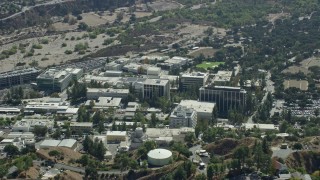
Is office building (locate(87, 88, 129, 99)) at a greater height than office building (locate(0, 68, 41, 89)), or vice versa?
office building (locate(0, 68, 41, 89))

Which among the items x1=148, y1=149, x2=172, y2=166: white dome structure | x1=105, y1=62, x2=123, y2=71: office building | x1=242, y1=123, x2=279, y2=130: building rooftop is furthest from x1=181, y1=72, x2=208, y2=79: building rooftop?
x1=148, y1=149, x2=172, y2=166: white dome structure

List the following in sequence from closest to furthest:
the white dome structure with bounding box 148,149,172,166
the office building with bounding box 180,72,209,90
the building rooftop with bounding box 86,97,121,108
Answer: the white dome structure with bounding box 148,149,172,166
the building rooftop with bounding box 86,97,121,108
the office building with bounding box 180,72,209,90

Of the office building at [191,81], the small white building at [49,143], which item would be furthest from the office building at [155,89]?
the small white building at [49,143]

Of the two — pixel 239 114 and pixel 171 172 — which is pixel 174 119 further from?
pixel 171 172

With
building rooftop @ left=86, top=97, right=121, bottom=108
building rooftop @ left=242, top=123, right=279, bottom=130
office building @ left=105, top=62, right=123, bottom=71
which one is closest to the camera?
building rooftop @ left=242, top=123, right=279, bottom=130

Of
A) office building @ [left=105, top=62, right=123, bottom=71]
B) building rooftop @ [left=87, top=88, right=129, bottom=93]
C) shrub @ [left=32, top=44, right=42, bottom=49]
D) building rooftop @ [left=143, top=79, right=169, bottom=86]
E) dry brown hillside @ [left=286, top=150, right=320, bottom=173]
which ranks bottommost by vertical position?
dry brown hillside @ [left=286, top=150, right=320, bottom=173]

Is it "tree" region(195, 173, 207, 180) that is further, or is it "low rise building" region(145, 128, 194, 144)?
"low rise building" region(145, 128, 194, 144)

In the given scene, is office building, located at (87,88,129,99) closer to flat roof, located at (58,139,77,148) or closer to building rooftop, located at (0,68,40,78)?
building rooftop, located at (0,68,40,78)
